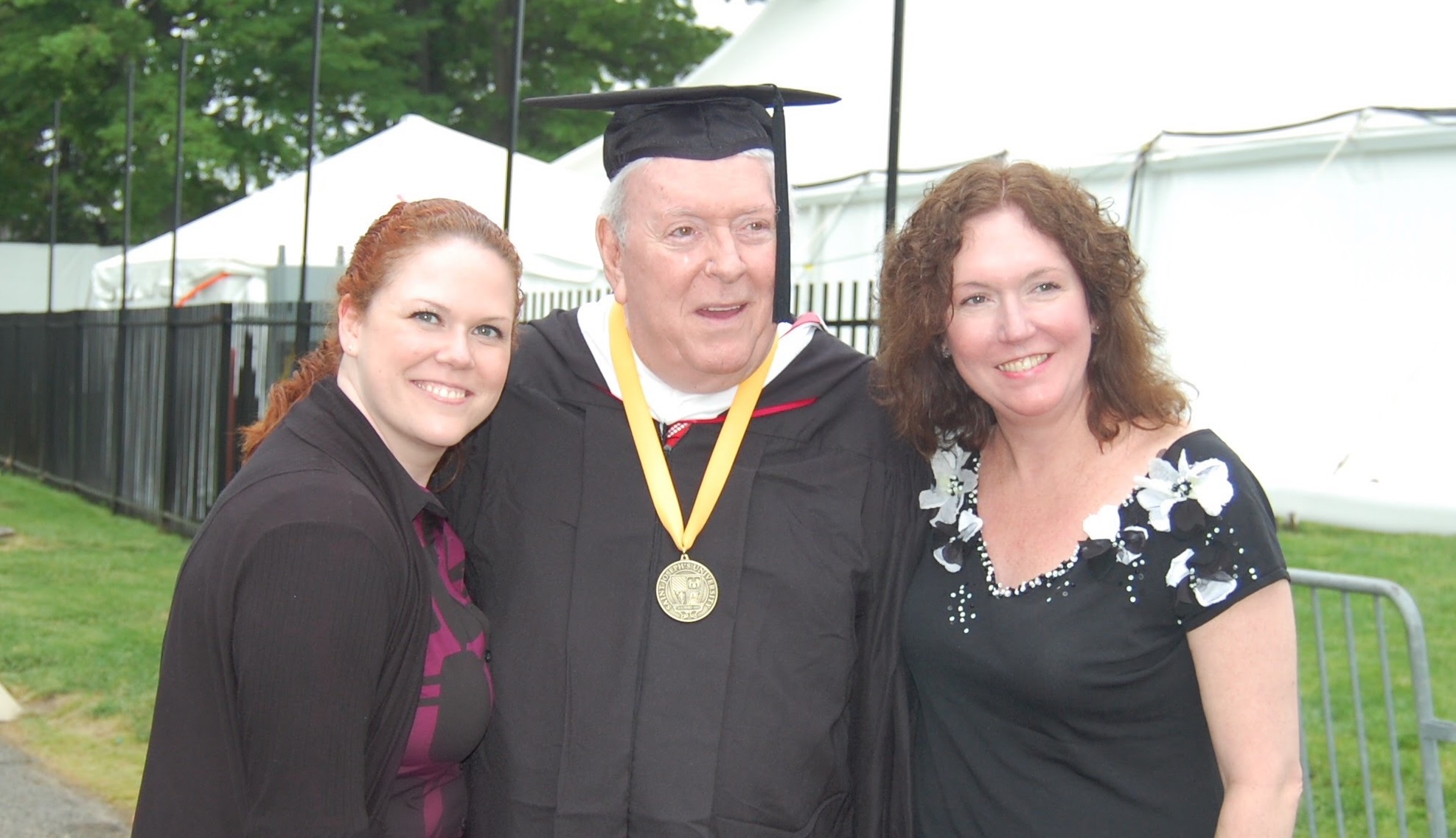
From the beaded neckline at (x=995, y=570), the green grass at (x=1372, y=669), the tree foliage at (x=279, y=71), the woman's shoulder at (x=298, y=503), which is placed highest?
the tree foliage at (x=279, y=71)

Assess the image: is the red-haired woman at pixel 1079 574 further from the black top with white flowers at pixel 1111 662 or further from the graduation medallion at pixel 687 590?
the graduation medallion at pixel 687 590

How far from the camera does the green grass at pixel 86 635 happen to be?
5.87m

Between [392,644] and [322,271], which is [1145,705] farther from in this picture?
[322,271]

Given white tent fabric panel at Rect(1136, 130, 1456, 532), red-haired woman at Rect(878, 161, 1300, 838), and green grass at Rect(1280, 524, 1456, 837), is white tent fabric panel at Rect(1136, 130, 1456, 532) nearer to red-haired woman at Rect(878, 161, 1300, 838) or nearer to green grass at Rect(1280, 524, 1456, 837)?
green grass at Rect(1280, 524, 1456, 837)

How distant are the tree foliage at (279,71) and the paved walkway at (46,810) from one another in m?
15.8

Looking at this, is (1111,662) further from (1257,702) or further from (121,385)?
(121,385)

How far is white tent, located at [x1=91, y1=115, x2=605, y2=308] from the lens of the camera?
10523 millimetres

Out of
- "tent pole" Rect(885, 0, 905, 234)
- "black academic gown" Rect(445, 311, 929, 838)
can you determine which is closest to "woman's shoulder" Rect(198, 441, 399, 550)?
"black academic gown" Rect(445, 311, 929, 838)

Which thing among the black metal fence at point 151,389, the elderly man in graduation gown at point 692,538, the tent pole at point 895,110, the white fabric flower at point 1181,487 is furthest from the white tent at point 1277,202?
the white fabric flower at point 1181,487

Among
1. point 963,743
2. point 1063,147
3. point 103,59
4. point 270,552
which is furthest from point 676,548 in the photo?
point 103,59

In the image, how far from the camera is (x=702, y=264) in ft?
9.41

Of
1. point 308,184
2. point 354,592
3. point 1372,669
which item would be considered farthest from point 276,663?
point 308,184

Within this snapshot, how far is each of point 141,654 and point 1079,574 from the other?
20.0ft

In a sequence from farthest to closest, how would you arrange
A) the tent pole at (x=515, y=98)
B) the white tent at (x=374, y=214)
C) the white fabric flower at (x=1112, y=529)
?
the white tent at (x=374, y=214), the tent pole at (x=515, y=98), the white fabric flower at (x=1112, y=529)
